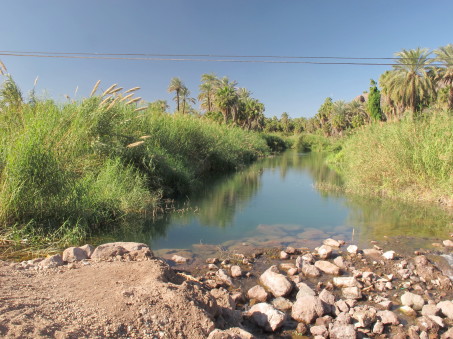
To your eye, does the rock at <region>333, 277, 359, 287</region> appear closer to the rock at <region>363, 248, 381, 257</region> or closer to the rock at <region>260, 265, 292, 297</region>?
the rock at <region>260, 265, 292, 297</region>

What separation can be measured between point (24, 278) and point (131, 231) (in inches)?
190

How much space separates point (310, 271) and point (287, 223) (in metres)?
4.47

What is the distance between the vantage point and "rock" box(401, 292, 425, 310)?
5.30 meters

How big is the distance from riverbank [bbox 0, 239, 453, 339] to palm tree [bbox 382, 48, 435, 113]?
2809 centimetres

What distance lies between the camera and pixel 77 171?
9.74 metres

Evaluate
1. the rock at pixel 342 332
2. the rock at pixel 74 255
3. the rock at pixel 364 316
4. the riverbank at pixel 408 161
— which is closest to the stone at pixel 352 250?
the rock at pixel 364 316

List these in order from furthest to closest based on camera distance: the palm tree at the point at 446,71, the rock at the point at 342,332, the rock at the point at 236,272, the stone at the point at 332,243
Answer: the palm tree at the point at 446,71 < the stone at the point at 332,243 < the rock at the point at 236,272 < the rock at the point at 342,332

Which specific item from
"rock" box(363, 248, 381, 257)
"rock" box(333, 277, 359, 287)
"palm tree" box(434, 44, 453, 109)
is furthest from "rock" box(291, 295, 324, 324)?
"palm tree" box(434, 44, 453, 109)

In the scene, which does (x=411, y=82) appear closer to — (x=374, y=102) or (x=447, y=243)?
(x=374, y=102)

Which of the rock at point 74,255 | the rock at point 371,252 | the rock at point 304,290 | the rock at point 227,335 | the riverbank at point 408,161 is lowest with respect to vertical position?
the rock at point 371,252

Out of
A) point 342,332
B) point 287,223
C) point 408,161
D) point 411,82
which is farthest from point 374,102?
point 342,332

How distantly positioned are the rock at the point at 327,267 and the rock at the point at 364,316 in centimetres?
157

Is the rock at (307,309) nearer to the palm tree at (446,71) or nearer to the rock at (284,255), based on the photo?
the rock at (284,255)

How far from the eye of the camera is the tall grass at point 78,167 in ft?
22.9
